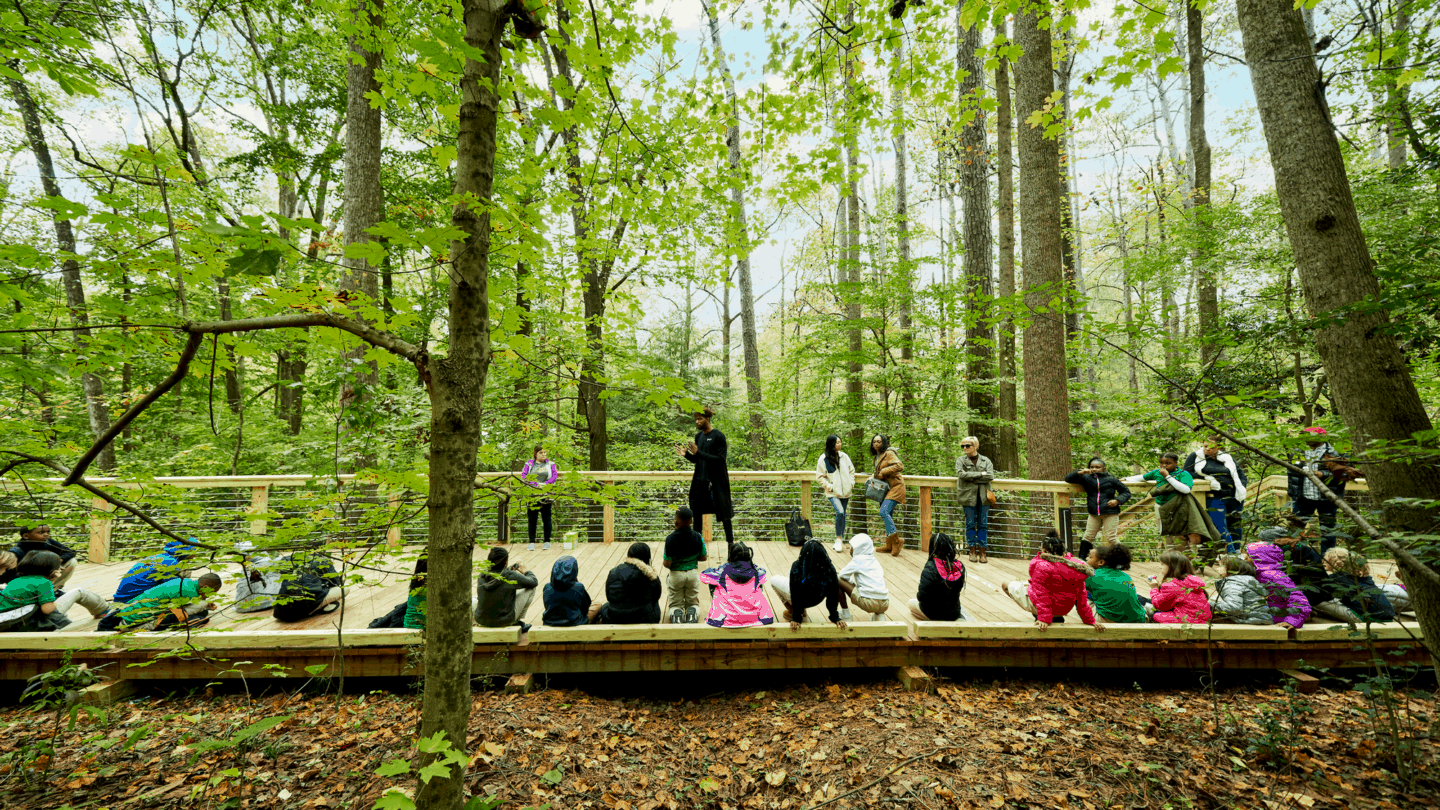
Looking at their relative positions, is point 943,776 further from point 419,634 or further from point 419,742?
point 419,634

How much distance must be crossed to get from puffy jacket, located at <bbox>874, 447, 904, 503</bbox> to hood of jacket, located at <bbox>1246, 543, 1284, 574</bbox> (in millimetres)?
3154

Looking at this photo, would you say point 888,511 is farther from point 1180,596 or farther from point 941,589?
point 1180,596

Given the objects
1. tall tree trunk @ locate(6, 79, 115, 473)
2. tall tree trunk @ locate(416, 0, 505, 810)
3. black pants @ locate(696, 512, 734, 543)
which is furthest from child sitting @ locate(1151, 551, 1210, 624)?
tall tree trunk @ locate(6, 79, 115, 473)

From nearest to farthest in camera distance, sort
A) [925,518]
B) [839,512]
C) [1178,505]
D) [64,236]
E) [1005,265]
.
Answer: [1178,505]
[839,512]
[925,518]
[1005,265]
[64,236]

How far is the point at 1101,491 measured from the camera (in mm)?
6027

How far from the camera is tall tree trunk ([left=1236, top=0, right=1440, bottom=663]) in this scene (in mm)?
2766

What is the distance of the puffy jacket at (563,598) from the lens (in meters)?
4.64

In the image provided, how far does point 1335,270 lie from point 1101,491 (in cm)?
372

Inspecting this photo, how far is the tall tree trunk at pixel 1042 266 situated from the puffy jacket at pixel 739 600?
4.14 m

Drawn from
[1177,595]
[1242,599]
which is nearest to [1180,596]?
[1177,595]

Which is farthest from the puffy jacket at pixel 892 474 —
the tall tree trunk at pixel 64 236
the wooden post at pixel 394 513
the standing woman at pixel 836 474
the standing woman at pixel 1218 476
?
the tall tree trunk at pixel 64 236

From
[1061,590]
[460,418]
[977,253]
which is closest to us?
[460,418]

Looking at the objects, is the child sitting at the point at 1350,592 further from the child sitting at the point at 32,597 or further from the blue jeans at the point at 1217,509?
the child sitting at the point at 32,597

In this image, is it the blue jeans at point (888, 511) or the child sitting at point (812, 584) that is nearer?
the child sitting at point (812, 584)
